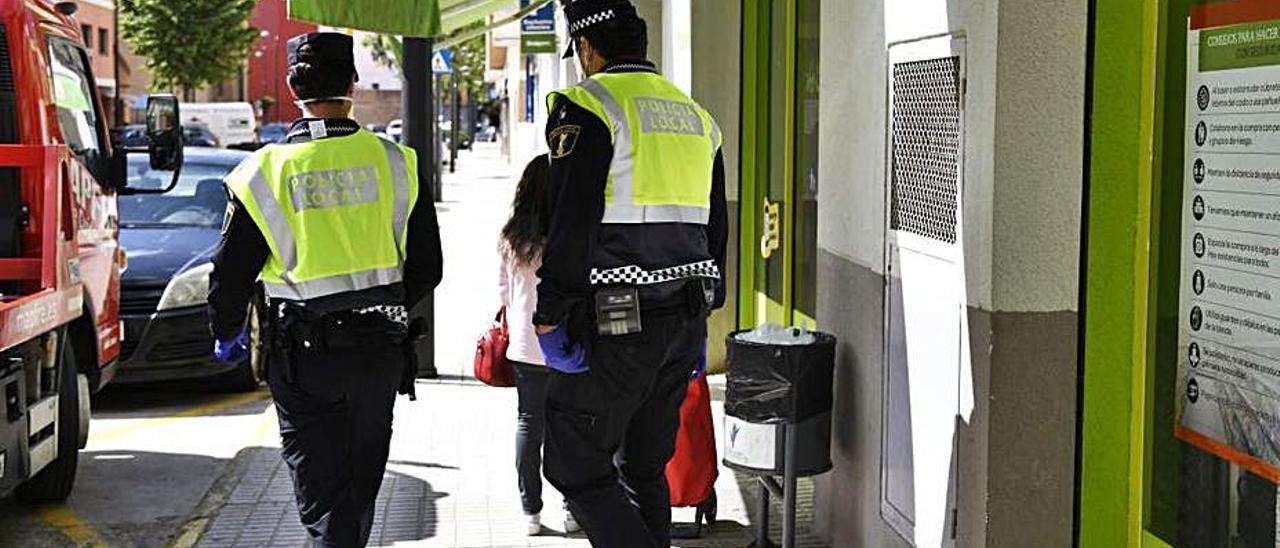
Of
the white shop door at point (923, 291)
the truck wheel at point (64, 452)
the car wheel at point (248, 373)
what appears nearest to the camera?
the white shop door at point (923, 291)

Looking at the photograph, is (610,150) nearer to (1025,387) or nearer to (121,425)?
A: (1025,387)

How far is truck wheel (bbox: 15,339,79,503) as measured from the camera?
705 cm

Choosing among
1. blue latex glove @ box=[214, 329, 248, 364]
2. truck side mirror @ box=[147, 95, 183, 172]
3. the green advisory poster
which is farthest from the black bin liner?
truck side mirror @ box=[147, 95, 183, 172]

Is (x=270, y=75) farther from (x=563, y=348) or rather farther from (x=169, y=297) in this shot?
(x=563, y=348)

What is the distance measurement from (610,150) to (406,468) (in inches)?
141

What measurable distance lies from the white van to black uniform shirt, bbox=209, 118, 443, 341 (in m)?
43.5

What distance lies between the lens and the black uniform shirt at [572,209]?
178 inches

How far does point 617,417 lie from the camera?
184 inches

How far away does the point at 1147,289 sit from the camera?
4031mm

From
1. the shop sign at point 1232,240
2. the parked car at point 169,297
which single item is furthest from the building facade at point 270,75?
the shop sign at point 1232,240

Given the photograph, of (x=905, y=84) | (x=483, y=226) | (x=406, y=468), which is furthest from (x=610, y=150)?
(x=483, y=226)

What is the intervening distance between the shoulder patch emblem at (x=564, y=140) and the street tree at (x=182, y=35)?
181 feet

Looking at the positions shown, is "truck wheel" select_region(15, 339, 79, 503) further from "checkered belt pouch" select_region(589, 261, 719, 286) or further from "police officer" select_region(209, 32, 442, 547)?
"checkered belt pouch" select_region(589, 261, 719, 286)

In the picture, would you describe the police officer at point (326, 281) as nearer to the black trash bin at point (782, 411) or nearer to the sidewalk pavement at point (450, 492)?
the black trash bin at point (782, 411)
